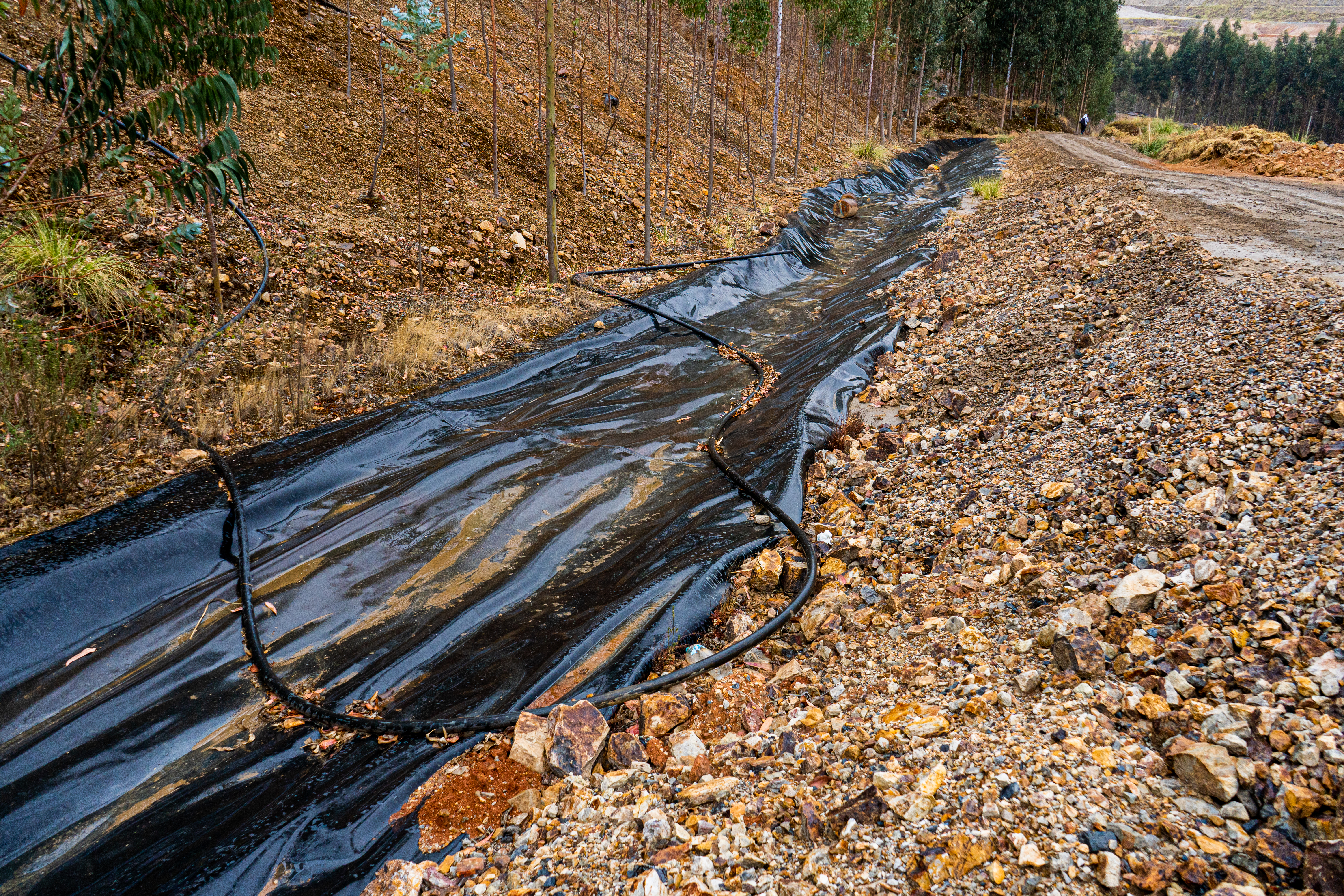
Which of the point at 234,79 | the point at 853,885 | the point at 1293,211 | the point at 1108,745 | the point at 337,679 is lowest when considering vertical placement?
the point at 337,679

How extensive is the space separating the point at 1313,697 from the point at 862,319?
6.40 metres

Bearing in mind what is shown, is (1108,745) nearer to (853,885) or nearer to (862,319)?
(853,885)

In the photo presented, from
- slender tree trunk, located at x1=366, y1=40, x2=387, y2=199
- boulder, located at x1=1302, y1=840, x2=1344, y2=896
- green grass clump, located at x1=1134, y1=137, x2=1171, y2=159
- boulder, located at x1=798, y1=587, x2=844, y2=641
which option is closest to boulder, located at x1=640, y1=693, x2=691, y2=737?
boulder, located at x1=798, y1=587, x2=844, y2=641

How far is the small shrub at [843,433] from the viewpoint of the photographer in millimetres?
4910

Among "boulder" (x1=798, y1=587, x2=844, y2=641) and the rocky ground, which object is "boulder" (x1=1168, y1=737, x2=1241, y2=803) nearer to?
the rocky ground

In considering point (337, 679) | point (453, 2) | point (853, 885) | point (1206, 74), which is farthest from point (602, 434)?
point (1206, 74)

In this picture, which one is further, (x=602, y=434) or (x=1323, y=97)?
(x=1323, y=97)

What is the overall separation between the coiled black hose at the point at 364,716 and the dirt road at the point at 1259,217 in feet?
12.4

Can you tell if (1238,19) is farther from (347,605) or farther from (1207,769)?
(347,605)

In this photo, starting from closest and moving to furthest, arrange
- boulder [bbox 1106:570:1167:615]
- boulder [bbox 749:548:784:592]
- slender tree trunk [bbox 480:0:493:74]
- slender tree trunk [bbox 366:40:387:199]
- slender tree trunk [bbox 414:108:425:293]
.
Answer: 1. boulder [bbox 1106:570:1167:615]
2. boulder [bbox 749:548:784:592]
3. slender tree trunk [bbox 414:108:425:293]
4. slender tree trunk [bbox 366:40:387:199]
5. slender tree trunk [bbox 480:0:493:74]

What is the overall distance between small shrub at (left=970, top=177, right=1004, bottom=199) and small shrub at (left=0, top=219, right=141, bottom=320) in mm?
14521

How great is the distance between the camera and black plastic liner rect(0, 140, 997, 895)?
2.25m

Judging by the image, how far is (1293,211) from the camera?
701cm

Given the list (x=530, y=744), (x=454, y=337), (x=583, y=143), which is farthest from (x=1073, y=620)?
(x=583, y=143)
